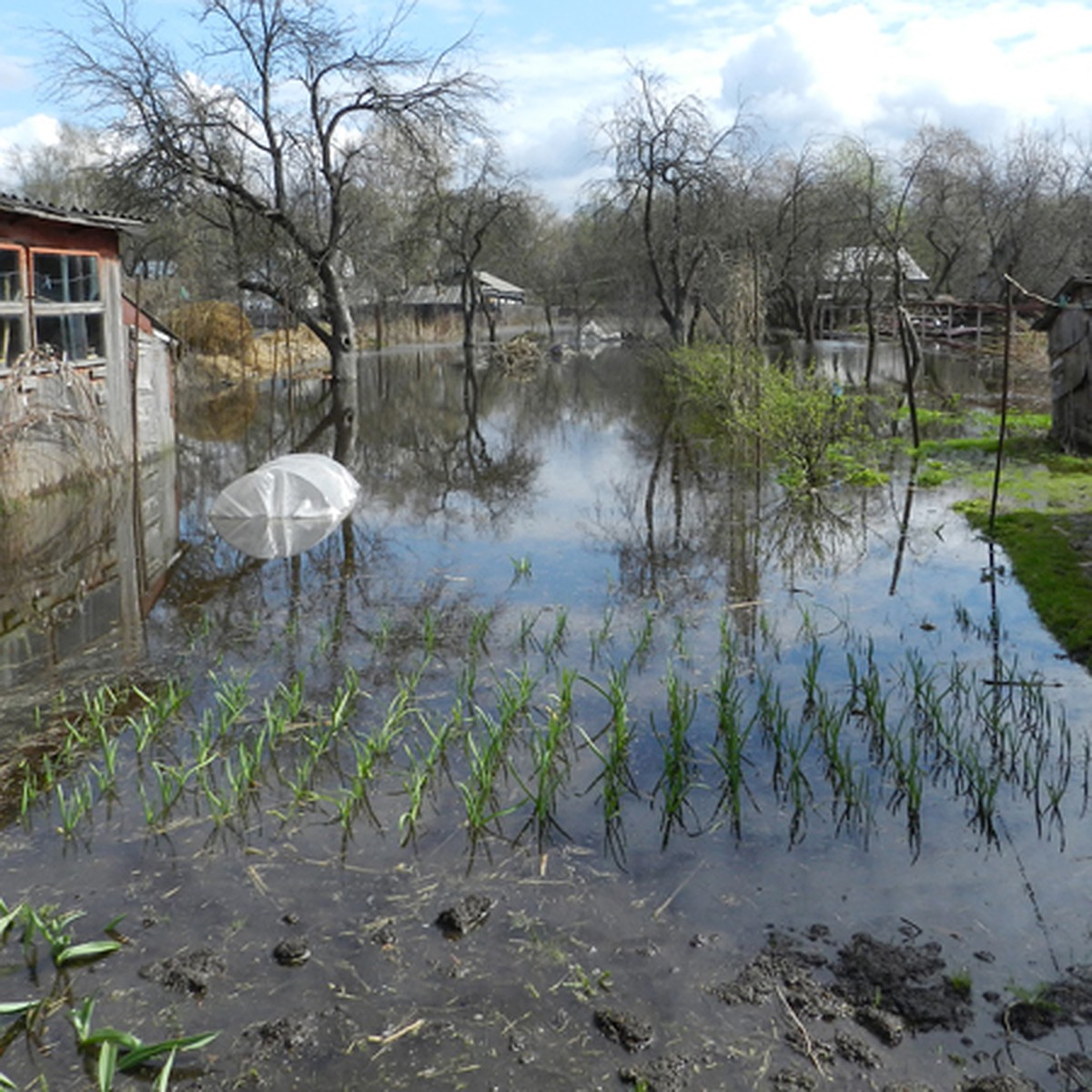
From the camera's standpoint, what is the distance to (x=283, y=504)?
1287cm

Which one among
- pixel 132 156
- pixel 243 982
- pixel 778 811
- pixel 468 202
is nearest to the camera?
pixel 243 982

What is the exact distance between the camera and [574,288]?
6053 centimetres

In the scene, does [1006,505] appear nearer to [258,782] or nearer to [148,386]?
[258,782]

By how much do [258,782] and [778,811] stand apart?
101 inches

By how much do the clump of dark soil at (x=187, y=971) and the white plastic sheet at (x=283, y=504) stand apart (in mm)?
7792

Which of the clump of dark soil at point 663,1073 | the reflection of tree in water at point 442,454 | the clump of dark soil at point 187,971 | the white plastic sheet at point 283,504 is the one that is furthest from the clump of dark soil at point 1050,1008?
the reflection of tree in water at point 442,454

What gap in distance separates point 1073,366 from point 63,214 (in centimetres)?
1258

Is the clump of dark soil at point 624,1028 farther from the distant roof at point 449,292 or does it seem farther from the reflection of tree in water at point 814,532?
the distant roof at point 449,292

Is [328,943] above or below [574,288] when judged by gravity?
below

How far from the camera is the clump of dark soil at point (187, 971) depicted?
166 inches

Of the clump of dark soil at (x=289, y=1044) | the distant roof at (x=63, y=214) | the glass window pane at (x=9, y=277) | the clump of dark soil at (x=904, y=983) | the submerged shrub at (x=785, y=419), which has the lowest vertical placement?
the clump of dark soil at (x=289, y=1044)

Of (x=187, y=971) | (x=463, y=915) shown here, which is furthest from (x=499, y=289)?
(x=187, y=971)

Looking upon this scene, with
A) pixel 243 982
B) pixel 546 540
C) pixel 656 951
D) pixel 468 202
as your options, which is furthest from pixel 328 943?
pixel 468 202

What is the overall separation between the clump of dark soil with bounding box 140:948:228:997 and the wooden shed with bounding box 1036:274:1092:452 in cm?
1364
